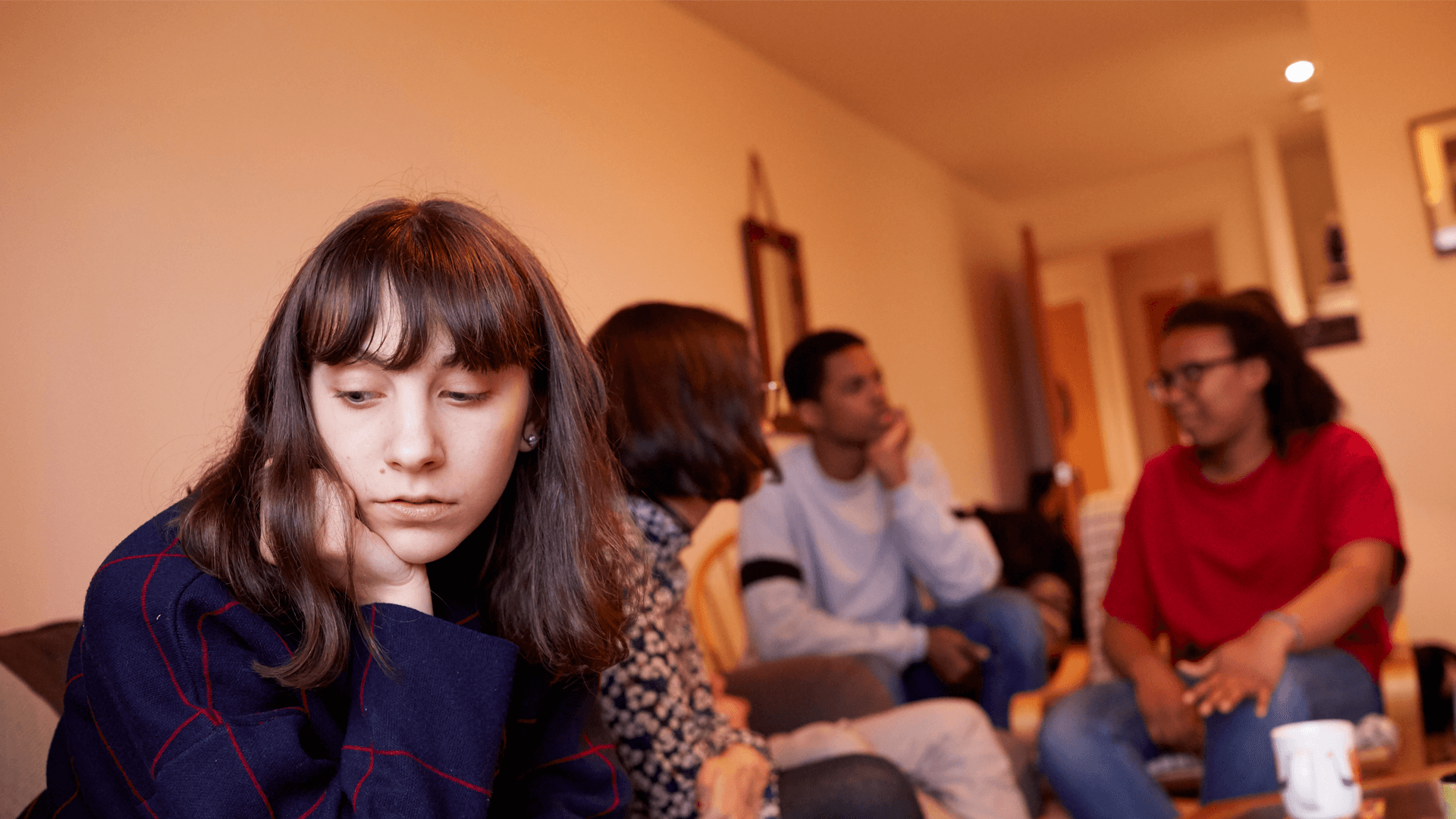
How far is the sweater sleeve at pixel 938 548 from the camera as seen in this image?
2678 millimetres

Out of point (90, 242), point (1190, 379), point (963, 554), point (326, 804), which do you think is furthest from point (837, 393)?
point (326, 804)

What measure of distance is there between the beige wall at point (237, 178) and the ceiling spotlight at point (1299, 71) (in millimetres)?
2601

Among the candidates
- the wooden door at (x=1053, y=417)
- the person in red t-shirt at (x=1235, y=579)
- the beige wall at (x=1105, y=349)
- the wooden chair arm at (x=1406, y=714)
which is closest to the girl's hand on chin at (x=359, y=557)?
the person in red t-shirt at (x=1235, y=579)

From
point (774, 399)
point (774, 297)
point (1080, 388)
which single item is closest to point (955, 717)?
point (774, 399)

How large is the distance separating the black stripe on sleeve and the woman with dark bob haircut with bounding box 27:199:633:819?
5.19 feet

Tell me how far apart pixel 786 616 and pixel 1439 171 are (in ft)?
8.31

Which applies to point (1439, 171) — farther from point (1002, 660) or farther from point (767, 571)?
point (767, 571)

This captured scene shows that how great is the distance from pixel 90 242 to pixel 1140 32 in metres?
3.70

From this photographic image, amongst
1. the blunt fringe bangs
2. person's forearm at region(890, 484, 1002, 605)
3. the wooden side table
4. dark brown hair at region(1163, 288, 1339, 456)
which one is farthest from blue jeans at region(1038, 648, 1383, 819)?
the blunt fringe bangs

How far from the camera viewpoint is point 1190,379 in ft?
6.87

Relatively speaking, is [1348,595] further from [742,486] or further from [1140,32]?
[1140,32]

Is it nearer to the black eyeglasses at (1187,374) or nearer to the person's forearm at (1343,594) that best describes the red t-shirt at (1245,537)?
the person's forearm at (1343,594)

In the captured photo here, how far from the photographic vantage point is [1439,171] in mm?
3330

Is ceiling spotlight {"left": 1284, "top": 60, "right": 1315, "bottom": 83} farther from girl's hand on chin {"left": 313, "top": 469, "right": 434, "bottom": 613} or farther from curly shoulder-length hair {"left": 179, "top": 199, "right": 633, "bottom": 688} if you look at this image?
girl's hand on chin {"left": 313, "top": 469, "right": 434, "bottom": 613}
